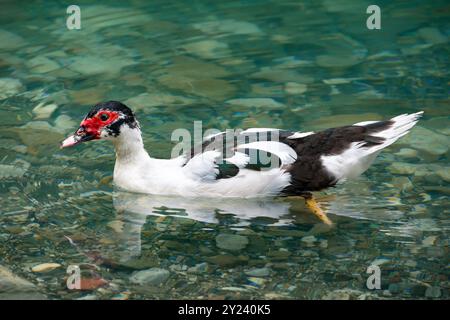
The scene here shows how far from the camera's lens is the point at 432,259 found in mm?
5770

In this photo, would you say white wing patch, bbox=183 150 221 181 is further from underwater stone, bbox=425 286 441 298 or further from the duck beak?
underwater stone, bbox=425 286 441 298

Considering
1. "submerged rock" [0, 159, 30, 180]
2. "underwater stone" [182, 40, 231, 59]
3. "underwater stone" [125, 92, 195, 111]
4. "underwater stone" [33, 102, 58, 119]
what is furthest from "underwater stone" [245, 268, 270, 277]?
"underwater stone" [182, 40, 231, 59]

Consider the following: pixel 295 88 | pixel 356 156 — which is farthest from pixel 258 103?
pixel 356 156

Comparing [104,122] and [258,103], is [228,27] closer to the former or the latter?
[258,103]

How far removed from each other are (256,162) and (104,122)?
1.22m

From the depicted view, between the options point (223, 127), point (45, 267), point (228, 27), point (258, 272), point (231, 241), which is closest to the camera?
point (258, 272)

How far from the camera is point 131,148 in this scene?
681 cm

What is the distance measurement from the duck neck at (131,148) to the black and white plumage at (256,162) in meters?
0.01

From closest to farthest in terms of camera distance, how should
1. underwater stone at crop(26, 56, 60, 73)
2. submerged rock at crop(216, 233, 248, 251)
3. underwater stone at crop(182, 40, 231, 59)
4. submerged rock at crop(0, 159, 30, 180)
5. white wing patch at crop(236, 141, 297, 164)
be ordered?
submerged rock at crop(216, 233, 248, 251) < white wing patch at crop(236, 141, 297, 164) < submerged rock at crop(0, 159, 30, 180) < underwater stone at crop(26, 56, 60, 73) < underwater stone at crop(182, 40, 231, 59)

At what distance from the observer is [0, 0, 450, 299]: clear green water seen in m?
5.75

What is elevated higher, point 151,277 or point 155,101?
point 155,101

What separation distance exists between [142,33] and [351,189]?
158 inches
